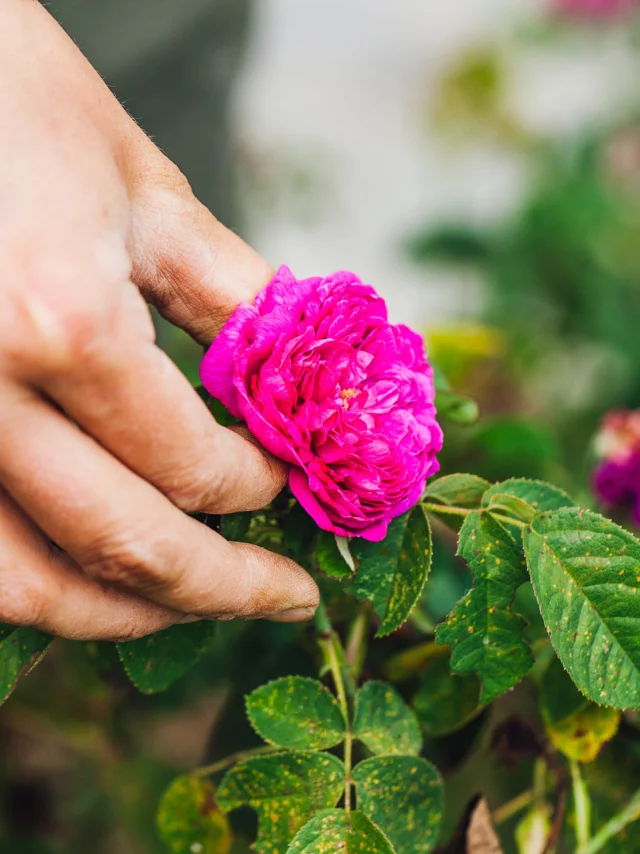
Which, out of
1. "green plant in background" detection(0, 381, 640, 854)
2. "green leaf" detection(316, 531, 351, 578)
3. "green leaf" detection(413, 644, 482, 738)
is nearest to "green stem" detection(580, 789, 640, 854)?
"green plant in background" detection(0, 381, 640, 854)

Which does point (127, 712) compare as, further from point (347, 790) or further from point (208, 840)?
point (347, 790)

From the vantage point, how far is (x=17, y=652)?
1.99 ft

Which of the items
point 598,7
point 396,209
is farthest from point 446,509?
point 598,7

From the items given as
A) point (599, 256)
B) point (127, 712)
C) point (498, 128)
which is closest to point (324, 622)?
point (127, 712)

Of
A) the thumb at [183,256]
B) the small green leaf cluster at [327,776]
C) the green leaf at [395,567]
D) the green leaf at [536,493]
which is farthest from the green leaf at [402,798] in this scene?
the thumb at [183,256]

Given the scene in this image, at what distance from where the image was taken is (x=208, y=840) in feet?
2.37

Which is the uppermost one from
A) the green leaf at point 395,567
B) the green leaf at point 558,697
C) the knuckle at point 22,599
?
the green leaf at point 395,567

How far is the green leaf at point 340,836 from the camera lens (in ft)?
1.79

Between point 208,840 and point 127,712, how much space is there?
15.4 inches

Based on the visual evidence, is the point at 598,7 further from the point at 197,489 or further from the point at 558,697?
the point at 197,489

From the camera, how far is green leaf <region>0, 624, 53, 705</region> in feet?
1.96

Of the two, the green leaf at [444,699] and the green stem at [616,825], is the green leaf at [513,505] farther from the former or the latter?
the green stem at [616,825]

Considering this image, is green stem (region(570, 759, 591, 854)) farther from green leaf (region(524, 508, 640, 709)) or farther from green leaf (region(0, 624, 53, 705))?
green leaf (region(0, 624, 53, 705))

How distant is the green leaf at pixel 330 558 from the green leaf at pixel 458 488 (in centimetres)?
10
